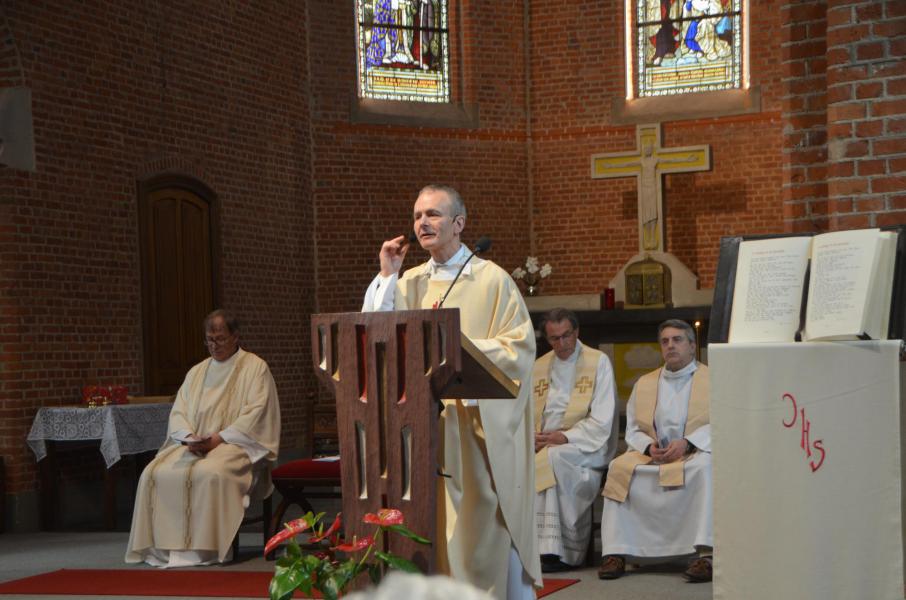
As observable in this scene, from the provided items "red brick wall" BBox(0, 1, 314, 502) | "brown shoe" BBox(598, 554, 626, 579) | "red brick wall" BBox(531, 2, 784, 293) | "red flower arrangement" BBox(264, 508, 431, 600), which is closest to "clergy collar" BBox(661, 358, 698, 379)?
"brown shoe" BBox(598, 554, 626, 579)

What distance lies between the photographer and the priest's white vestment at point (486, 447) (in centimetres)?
426

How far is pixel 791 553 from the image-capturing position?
4.04 m

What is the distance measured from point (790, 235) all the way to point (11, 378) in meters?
6.96

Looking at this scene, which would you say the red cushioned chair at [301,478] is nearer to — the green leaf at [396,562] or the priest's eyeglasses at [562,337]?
the priest's eyeglasses at [562,337]

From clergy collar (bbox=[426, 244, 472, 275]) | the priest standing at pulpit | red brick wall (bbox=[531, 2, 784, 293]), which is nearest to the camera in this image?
the priest standing at pulpit

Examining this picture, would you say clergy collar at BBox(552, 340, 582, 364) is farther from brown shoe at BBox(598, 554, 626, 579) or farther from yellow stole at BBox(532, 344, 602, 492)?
brown shoe at BBox(598, 554, 626, 579)

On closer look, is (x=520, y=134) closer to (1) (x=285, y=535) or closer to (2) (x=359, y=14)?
(2) (x=359, y=14)

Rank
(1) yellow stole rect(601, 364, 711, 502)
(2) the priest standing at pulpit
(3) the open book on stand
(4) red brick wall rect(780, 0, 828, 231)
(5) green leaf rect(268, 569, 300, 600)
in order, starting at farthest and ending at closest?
(1) yellow stole rect(601, 364, 711, 502) → (4) red brick wall rect(780, 0, 828, 231) → (2) the priest standing at pulpit → (3) the open book on stand → (5) green leaf rect(268, 569, 300, 600)

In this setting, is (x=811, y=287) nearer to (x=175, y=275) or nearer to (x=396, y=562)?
(x=396, y=562)

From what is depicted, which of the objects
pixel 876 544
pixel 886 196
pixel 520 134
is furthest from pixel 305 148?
pixel 876 544

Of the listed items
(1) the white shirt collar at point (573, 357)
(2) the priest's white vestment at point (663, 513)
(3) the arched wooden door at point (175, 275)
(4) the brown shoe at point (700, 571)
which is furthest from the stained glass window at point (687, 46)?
(4) the brown shoe at point (700, 571)

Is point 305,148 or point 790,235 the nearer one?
point 790,235

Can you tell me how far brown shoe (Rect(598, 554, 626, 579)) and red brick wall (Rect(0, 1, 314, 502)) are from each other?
195 inches

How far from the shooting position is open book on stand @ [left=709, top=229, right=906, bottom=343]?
3.95m
